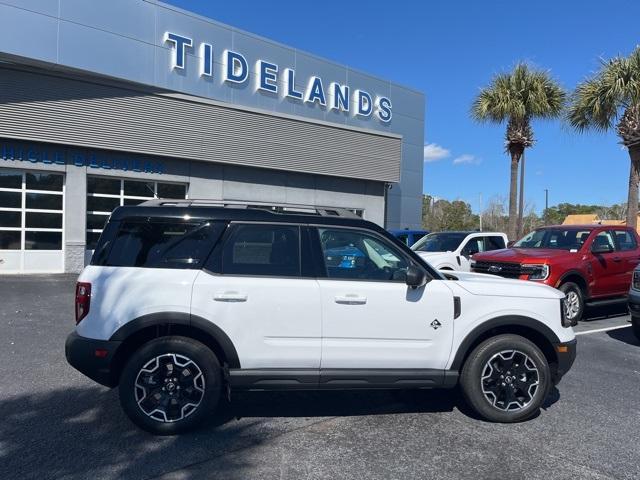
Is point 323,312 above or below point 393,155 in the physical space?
below

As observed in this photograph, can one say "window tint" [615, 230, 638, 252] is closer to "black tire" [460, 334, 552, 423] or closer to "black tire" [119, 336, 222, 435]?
"black tire" [460, 334, 552, 423]

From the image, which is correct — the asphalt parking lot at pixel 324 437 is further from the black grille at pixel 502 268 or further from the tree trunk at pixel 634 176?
the tree trunk at pixel 634 176

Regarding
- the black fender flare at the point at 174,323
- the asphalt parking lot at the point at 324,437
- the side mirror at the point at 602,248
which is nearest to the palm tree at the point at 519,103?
the side mirror at the point at 602,248

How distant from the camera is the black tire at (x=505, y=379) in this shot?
4578mm

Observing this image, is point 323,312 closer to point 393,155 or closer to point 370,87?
point 393,155

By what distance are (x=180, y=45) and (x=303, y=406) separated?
16.2 metres

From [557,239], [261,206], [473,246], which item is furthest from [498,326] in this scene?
[473,246]

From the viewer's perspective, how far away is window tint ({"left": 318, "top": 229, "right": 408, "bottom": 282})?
455 cm

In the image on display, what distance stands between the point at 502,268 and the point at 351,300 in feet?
20.1

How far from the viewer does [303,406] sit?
502cm

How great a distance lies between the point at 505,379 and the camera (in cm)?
463

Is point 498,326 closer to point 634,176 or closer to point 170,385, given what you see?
point 170,385

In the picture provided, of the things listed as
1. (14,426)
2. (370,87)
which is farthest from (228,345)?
(370,87)

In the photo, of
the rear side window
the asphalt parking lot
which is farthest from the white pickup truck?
the rear side window
